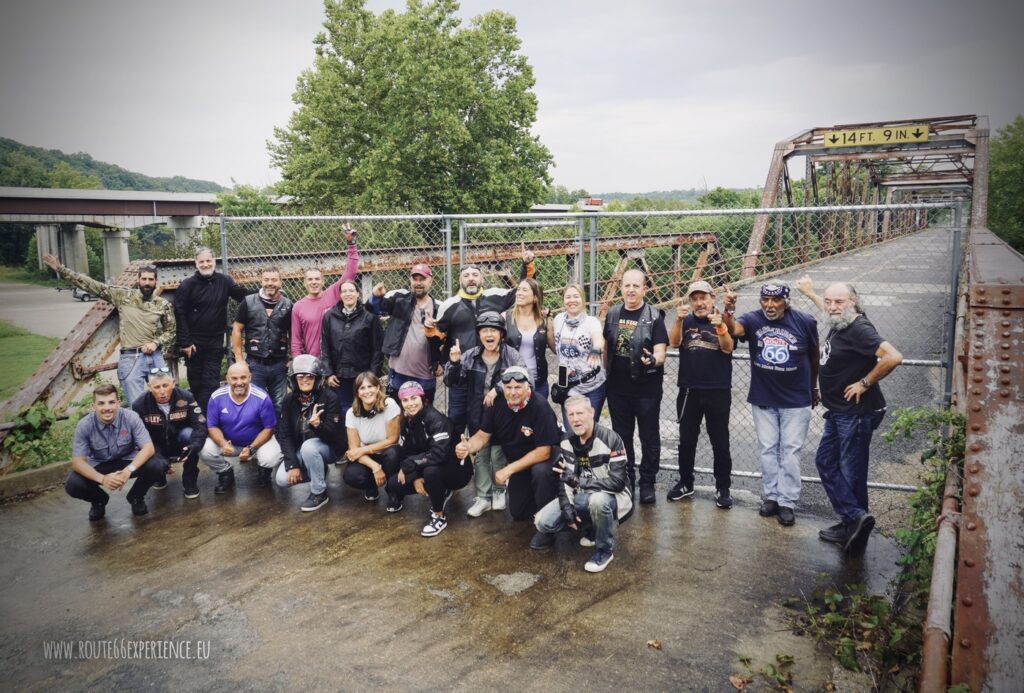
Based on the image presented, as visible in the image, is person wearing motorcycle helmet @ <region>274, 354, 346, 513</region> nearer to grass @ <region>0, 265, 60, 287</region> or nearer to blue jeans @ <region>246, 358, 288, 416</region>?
blue jeans @ <region>246, 358, 288, 416</region>

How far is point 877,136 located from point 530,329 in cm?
1825

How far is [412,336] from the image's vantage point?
6102 mm

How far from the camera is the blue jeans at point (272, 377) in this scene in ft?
22.4

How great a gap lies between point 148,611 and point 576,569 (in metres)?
2.74

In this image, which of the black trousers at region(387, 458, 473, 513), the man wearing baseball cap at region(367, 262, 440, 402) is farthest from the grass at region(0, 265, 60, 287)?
the black trousers at region(387, 458, 473, 513)

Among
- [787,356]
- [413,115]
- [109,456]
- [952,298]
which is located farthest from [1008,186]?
[109,456]

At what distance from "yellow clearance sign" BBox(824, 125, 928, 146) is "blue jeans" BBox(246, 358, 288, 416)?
17.6 meters

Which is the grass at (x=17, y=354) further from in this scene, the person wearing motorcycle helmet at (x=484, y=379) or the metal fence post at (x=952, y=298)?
the metal fence post at (x=952, y=298)

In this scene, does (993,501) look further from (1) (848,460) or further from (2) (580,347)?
(2) (580,347)

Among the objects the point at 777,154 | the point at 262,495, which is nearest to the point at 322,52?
the point at 777,154

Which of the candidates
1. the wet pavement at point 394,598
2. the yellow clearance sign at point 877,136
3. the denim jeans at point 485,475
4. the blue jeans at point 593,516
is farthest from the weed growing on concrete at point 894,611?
the yellow clearance sign at point 877,136

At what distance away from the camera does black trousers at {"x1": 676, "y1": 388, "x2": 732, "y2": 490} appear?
534 centimetres

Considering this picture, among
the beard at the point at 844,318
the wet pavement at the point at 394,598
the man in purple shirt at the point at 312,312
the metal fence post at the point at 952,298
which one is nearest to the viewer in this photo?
the wet pavement at the point at 394,598

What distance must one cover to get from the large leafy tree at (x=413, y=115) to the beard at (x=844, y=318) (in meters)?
21.1
